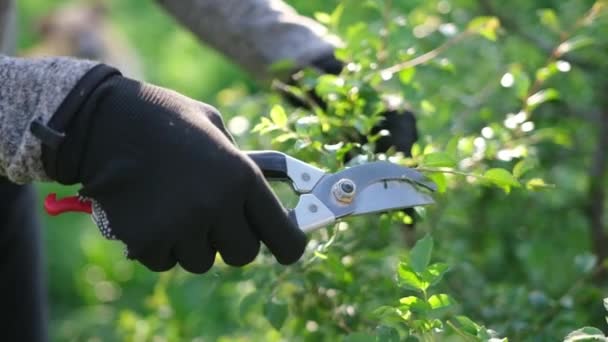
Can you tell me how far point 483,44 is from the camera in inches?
107

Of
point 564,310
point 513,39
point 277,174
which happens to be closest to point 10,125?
point 277,174

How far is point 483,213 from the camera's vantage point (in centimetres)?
298

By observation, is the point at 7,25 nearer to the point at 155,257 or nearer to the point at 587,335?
the point at 155,257

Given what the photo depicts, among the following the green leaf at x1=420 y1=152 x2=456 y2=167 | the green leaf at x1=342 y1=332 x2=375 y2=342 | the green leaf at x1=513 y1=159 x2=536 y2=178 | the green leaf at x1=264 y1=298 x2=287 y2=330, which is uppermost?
the green leaf at x1=420 y1=152 x2=456 y2=167

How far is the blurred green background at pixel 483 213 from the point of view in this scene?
7.00 feet

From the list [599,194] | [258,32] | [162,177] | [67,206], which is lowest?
[599,194]

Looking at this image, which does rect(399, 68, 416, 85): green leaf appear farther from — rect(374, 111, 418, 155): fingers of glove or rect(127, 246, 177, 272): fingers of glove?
rect(127, 246, 177, 272): fingers of glove

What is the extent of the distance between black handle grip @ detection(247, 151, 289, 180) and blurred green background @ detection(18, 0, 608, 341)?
21 cm

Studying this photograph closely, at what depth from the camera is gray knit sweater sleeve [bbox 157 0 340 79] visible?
2322 mm

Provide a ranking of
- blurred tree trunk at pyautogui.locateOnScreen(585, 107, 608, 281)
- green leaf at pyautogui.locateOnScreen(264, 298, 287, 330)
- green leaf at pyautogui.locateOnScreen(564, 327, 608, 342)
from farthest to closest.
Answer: blurred tree trunk at pyautogui.locateOnScreen(585, 107, 608, 281)
green leaf at pyautogui.locateOnScreen(264, 298, 287, 330)
green leaf at pyautogui.locateOnScreen(564, 327, 608, 342)

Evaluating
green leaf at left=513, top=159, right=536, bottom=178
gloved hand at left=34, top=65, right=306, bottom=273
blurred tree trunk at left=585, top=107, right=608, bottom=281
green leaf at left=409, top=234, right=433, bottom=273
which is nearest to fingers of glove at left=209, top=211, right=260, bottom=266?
gloved hand at left=34, top=65, right=306, bottom=273

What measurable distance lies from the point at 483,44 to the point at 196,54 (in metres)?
5.04

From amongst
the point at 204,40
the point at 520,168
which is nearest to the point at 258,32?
the point at 204,40

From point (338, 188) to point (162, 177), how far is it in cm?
32
